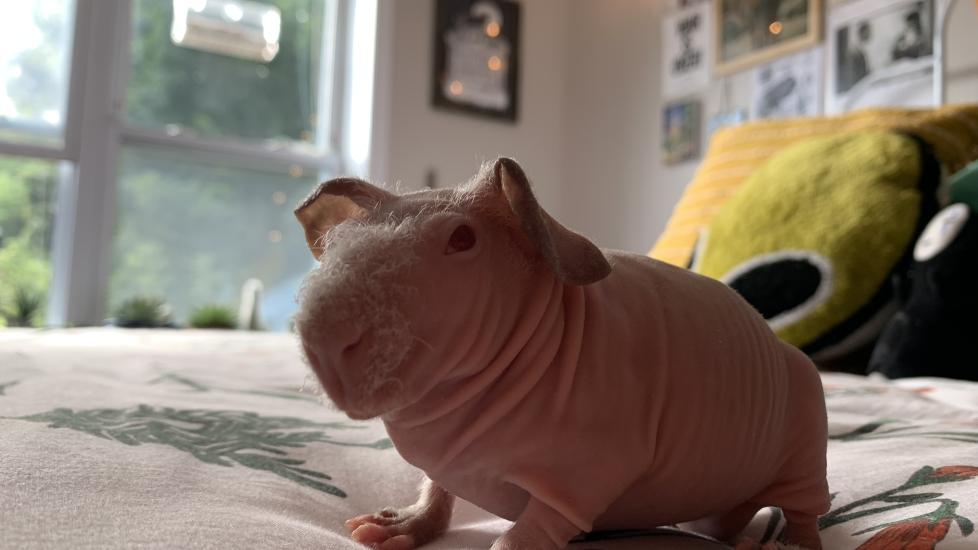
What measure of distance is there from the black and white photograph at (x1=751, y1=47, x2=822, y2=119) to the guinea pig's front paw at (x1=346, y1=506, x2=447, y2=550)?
1.81 meters

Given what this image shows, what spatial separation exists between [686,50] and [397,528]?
2.22m

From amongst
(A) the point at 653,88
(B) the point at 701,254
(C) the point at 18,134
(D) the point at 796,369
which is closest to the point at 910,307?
(B) the point at 701,254

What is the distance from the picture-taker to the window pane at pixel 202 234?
252cm

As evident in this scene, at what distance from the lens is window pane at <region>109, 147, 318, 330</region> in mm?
2516

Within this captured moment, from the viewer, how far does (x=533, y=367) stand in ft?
1.25

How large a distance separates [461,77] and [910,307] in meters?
2.04

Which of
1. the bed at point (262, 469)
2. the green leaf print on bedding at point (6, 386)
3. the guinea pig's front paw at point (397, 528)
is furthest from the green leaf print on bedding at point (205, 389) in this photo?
the guinea pig's front paw at point (397, 528)

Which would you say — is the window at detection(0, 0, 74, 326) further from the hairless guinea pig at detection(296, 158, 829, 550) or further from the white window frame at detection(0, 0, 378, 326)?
the hairless guinea pig at detection(296, 158, 829, 550)

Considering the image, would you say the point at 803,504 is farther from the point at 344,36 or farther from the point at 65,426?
the point at 344,36

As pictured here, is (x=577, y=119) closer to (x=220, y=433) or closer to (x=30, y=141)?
(x=30, y=141)

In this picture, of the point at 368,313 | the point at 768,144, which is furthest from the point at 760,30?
the point at 368,313

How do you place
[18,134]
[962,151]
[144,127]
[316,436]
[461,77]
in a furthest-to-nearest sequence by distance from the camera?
[461,77] < [144,127] < [18,134] < [962,151] < [316,436]

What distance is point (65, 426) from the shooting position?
541 mm

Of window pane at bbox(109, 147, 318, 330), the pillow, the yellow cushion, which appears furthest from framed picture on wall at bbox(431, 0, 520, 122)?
the pillow
